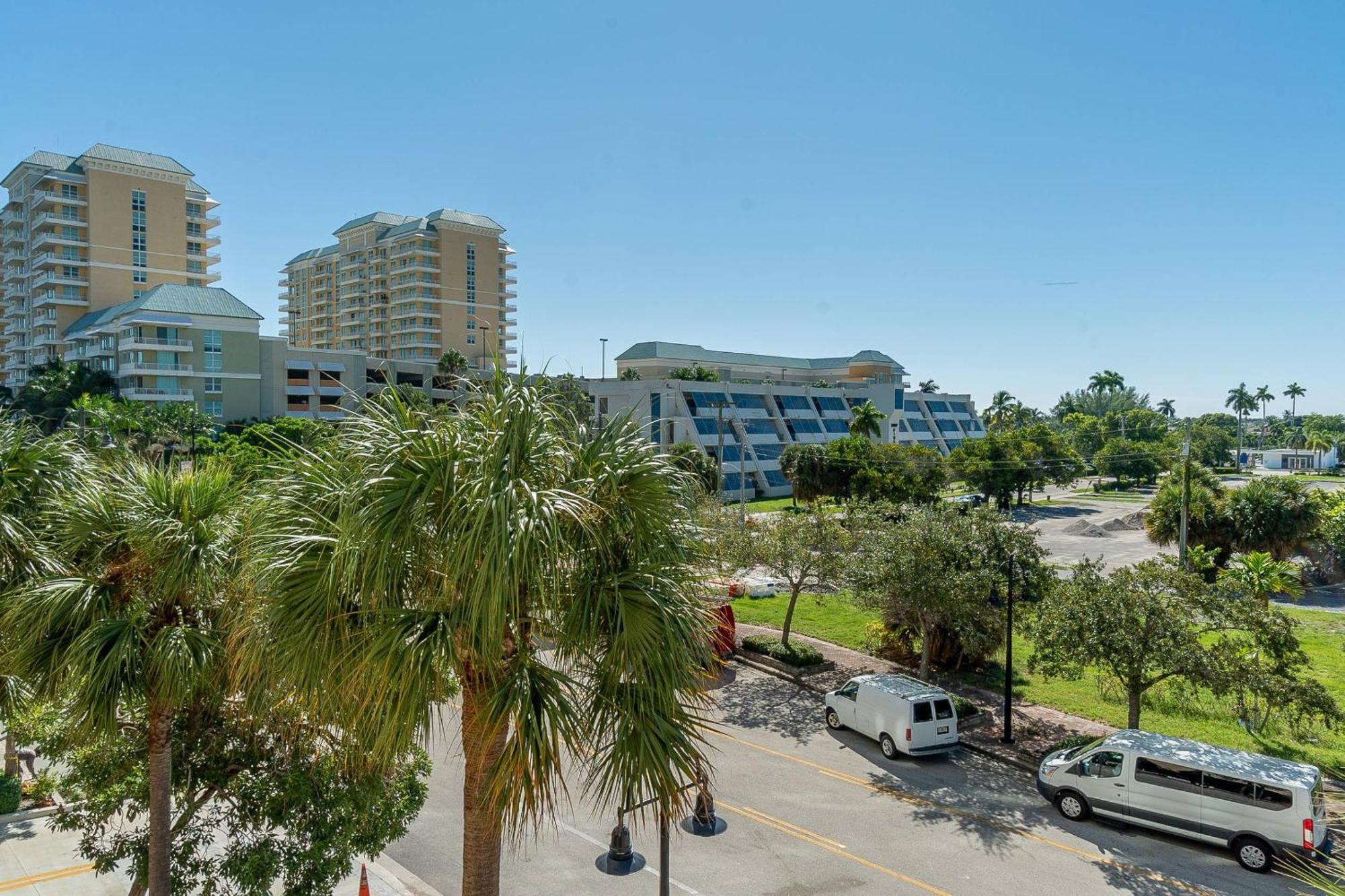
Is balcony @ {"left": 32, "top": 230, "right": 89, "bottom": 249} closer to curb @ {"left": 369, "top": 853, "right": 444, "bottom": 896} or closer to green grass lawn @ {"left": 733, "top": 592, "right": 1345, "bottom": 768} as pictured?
green grass lawn @ {"left": 733, "top": 592, "right": 1345, "bottom": 768}

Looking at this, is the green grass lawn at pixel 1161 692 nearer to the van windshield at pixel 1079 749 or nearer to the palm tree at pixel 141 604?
the van windshield at pixel 1079 749

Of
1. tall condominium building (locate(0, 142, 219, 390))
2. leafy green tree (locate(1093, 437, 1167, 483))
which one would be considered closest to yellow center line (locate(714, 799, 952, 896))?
tall condominium building (locate(0, 142, 219, 390))

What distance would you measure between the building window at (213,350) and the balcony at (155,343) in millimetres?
1601

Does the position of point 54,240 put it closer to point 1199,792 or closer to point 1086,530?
point 1086,530

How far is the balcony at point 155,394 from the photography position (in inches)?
2968

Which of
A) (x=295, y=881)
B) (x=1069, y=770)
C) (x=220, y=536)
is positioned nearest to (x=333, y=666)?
(x=220, y=536)

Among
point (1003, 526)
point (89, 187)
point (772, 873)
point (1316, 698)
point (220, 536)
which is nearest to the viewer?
point (220, 536)

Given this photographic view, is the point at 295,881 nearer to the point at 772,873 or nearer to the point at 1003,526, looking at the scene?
the point at 772,873

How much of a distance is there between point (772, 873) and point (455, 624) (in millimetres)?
10501

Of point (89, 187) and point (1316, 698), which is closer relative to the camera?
point (1316, 698)

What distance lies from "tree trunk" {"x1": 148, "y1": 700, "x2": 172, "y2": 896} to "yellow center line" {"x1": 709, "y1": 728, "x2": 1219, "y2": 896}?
7.03m

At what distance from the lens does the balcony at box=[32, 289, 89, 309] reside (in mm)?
87688

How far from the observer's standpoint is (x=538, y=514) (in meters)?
5.75

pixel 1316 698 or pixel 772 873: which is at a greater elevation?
pixel 1316 698
